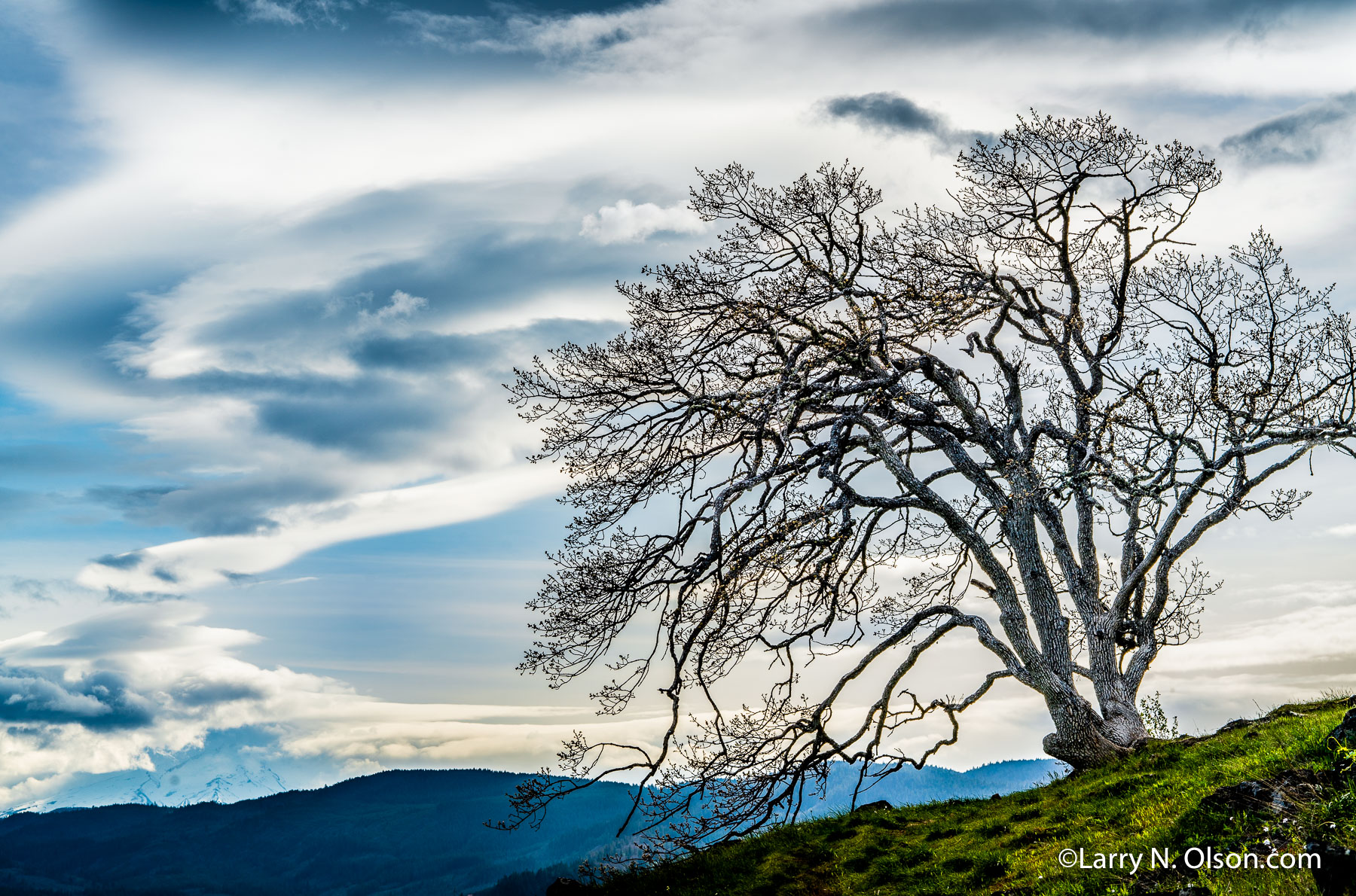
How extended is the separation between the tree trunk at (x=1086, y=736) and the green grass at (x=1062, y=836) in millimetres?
446

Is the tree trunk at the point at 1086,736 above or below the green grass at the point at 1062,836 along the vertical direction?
above

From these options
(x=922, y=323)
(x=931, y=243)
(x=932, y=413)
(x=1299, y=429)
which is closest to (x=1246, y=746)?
(x=1299, y=429)

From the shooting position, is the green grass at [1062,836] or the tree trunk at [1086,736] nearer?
the green grass at [1062,836]

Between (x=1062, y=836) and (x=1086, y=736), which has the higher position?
(x=1086, y=736)

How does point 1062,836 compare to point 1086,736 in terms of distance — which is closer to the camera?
point 1062,836

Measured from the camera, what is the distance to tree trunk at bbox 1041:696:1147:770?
52.1 ft

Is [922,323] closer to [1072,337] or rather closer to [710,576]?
[1072,337]

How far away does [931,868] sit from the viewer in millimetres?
13117

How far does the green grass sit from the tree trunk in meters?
0.45

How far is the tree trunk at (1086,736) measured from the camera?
15883 millimetres

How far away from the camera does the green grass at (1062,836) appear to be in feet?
29.0

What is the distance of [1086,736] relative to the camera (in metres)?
16.0

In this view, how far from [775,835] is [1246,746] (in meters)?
8.15

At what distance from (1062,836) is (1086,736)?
4.02 meters
